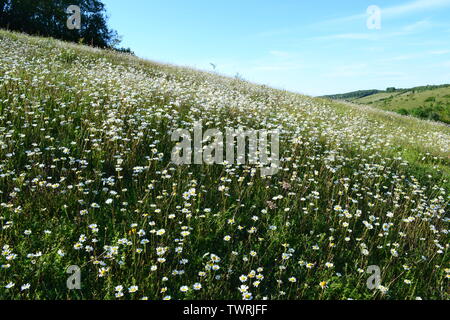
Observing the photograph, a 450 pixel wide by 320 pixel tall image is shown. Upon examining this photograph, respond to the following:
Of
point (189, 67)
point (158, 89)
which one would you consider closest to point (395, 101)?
point (189, 67)

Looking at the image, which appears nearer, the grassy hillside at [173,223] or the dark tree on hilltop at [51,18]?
the grassy hillside at [173,223]

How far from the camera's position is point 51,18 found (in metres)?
38.2

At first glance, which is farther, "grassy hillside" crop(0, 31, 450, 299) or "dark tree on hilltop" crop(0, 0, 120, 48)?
"dark tree on hilltop" crop(0, 0, 120, 48)

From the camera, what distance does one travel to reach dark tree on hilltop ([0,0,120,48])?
35.7 metres

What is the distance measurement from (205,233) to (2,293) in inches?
84.1

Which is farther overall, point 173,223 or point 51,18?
point 51,18

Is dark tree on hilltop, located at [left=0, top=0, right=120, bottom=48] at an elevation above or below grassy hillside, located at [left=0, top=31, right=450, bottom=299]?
above

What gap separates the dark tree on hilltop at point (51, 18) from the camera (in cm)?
3569

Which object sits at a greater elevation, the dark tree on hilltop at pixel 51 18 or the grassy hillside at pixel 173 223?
the dark tree on hilltop at pixel 51 18

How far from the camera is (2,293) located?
2.85m

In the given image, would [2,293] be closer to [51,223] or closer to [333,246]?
[51,223]

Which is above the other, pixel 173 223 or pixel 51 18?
pixel 51 18
